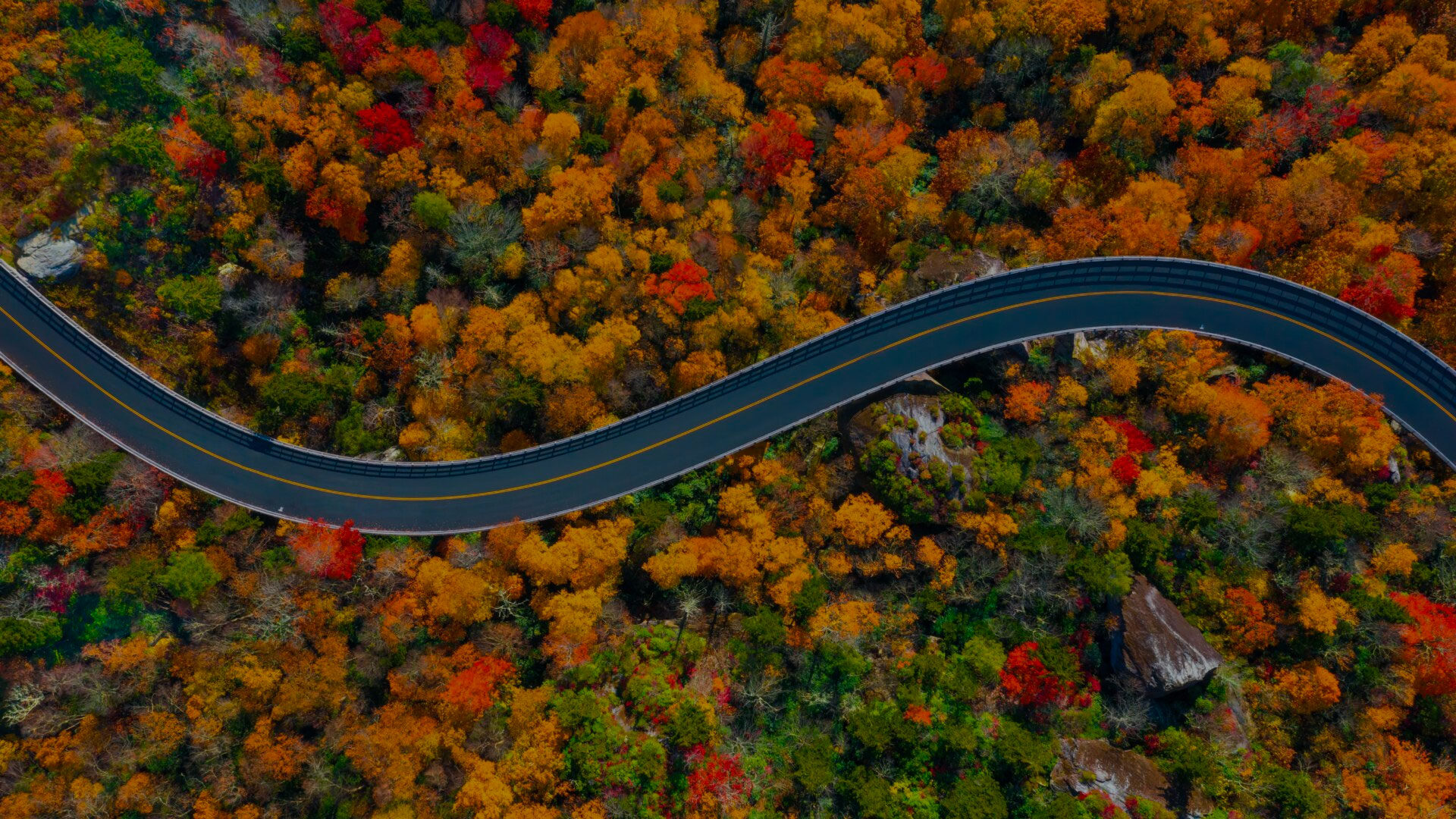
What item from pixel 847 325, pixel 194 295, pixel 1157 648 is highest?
pixel 847 325

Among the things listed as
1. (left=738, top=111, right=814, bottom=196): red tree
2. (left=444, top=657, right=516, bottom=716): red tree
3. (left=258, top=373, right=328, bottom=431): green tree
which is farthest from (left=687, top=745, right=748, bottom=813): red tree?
(left=738, top=111, right=814, bottom=196): red tree

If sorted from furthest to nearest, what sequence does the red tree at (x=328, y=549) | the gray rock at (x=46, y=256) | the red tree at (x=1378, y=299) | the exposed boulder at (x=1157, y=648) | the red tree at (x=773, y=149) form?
the red tree at (x=773, y=149) < the gray rock at (x=46, y=256) < the red tree at (x=1378, y=299) < the red tree at (x=328, y=549) < the exposed boulder at (x=1157, y=648)

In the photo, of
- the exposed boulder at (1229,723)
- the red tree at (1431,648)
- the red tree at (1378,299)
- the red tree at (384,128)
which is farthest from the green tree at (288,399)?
the red tree at (1431,648)

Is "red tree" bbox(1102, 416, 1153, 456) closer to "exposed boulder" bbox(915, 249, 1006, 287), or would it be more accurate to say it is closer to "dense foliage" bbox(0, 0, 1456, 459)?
"dense foliage" bbox(0, 0, 1456, 459)

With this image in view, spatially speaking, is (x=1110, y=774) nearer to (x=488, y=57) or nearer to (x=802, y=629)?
(x=802, y=629)

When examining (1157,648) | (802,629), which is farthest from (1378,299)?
(802,629)

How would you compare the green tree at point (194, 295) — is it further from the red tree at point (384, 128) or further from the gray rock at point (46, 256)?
the red tree at point (384, 128)
